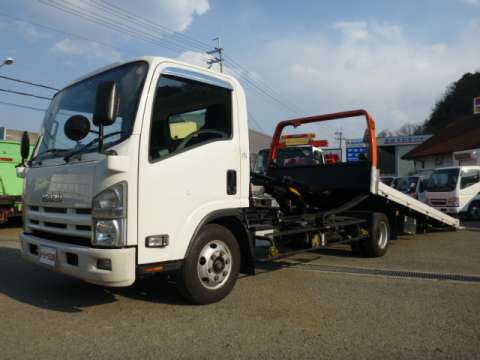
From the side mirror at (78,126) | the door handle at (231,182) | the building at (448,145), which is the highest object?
the building at (448,145)

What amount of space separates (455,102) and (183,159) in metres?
67.9

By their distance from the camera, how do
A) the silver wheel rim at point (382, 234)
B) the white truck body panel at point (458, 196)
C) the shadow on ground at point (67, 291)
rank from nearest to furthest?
the shadow on ground at point (67, 291), the silver wheel rim at point (382, 234), the white truck body panel at point (458, 196)

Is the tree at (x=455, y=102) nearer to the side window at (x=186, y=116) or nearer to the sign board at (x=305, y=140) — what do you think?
the sign board at (x=305, y=140)

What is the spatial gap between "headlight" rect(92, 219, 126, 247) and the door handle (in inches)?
53.8

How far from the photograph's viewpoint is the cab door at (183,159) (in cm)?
393

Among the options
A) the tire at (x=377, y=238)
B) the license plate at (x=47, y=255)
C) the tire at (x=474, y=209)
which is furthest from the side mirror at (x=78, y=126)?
the tire at (x=474, y=209)

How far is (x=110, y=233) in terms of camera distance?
376 cm

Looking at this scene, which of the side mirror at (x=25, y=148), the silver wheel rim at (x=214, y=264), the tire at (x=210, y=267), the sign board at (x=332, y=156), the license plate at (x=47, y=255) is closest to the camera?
the license plate at (x=47, y=255)

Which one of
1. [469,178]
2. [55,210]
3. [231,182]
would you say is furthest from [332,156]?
[55,210]

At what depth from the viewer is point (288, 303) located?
4648 millimetres

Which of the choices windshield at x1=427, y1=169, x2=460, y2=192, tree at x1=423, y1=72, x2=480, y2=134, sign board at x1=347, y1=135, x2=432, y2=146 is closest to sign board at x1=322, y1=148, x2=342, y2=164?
windshield at x1=427, y1=169, x2=460, y2=192

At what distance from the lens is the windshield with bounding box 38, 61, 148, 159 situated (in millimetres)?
3994

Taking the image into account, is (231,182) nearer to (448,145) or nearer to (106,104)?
(106,104)

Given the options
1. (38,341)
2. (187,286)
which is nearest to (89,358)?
(38,341)
